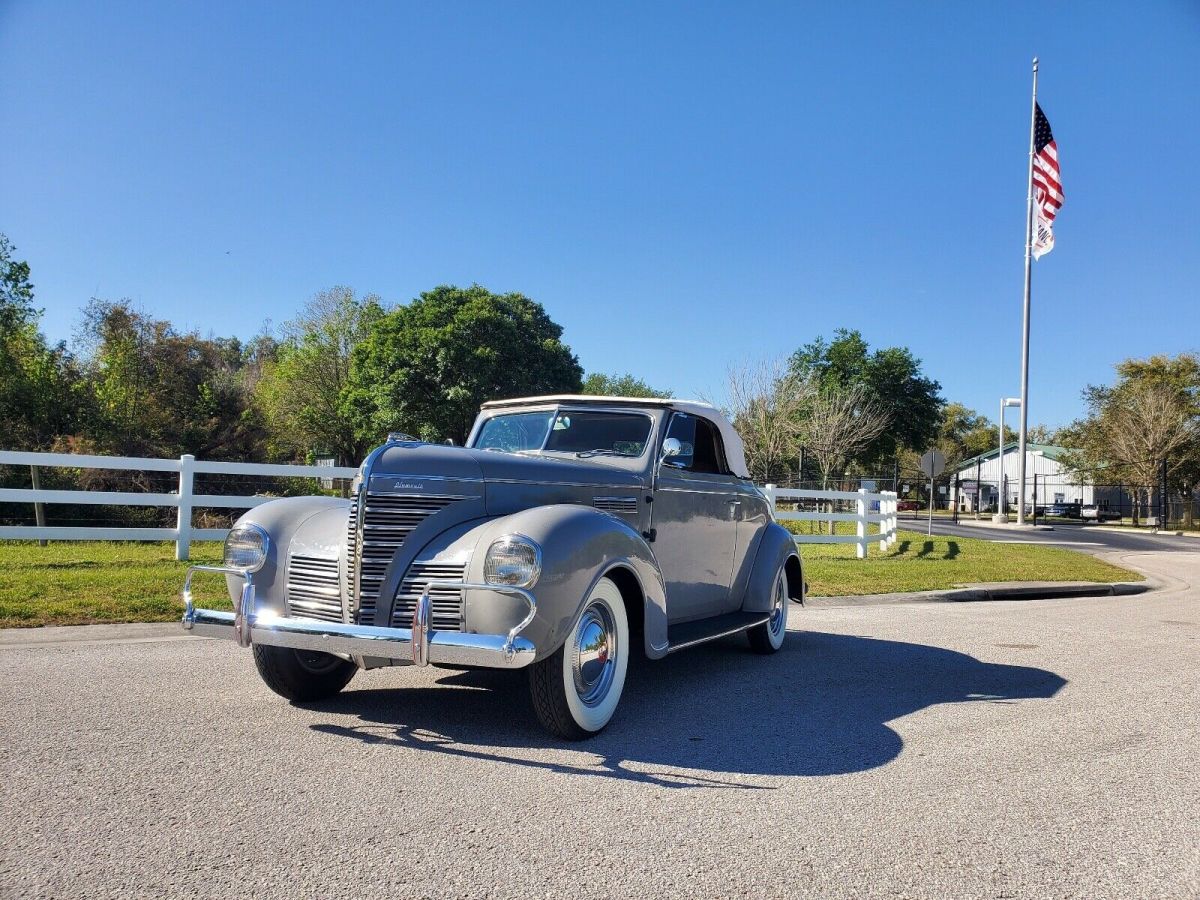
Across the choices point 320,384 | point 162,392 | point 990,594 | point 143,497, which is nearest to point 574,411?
point 143,497

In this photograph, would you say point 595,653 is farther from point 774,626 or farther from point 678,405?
point 774,626

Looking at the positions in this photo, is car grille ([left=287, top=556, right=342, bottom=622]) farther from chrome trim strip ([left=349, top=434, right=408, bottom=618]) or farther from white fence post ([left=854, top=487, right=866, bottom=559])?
white fence post ([left=854, top=487, right=866, bottom=559])

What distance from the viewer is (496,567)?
4.09 m

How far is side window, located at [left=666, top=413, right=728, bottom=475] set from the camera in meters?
6.02

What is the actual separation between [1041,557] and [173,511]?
668 inches

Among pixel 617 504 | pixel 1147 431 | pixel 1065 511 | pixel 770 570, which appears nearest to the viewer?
pixel 617 504

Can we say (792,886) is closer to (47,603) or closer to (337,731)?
(337,731)

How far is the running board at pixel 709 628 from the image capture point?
5.25 m

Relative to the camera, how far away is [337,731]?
4480mm

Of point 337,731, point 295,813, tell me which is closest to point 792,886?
point 295,813

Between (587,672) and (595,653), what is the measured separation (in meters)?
0.10

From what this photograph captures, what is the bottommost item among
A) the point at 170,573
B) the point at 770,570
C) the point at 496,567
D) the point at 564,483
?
the point at 170,573

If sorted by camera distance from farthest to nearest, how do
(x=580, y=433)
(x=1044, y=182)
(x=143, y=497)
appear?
(x=1044, y=182) → (x=143, y=497) → (x=580, y=433)

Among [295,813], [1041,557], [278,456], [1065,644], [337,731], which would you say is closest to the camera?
[295,813]
